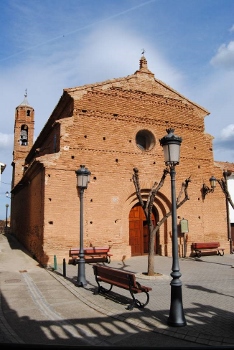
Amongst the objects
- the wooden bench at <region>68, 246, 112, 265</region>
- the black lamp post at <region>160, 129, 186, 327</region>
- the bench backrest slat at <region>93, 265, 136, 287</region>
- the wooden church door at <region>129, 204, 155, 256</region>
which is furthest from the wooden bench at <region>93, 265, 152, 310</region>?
the wooden church door at <region>129, 204, 155, 256</region>

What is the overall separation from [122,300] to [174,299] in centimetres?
233

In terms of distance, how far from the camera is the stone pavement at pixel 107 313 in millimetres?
5742

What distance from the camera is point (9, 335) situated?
6035 millimetres

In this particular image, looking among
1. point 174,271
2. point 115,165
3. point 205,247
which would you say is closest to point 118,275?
point 174,271

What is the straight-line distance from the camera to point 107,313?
7375 mm

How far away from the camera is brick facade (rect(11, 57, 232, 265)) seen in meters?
15.4

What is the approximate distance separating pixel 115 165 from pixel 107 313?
409 inches

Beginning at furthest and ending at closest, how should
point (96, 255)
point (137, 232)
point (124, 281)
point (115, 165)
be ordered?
1. point (137, 232)
2. point (115, 165)
3. point (96, 255)
4. point (124, 281)

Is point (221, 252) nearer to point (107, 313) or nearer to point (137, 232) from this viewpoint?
point (137, 232)

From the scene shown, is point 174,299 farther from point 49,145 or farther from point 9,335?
point 49,145

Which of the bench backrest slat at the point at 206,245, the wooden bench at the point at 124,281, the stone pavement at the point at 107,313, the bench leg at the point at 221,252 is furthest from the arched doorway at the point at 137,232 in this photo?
the wooden bench at the point at 124,281

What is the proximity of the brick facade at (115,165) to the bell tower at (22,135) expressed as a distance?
1483 cm

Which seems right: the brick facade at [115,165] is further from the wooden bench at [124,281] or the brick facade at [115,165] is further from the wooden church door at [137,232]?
the wooden bench at [124,281]

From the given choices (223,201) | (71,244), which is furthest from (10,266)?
(223,201)
